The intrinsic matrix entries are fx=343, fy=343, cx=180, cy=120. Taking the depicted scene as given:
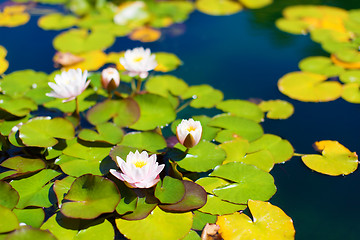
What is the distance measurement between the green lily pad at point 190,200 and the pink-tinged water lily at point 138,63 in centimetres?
77

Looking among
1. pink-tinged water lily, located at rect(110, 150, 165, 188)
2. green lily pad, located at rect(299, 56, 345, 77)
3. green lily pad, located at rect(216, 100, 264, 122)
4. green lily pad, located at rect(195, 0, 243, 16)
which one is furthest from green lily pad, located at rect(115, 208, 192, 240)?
green lily pad, located at rect(195, 0, 243, 16)

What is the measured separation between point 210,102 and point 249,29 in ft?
3.63

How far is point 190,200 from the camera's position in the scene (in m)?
1.58

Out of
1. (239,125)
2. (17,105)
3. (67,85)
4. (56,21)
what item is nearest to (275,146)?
(239,125)

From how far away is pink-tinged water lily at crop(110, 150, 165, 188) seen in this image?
4.75 feet

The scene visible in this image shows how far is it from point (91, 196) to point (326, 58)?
6.67 feet

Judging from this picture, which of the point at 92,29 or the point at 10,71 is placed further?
the point at 92,29

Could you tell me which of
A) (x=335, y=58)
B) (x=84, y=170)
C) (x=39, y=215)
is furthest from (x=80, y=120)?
(x=335, y=58)

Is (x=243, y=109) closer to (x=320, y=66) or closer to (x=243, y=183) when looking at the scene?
(x=243, y=183)

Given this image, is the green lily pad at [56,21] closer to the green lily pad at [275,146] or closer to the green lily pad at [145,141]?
the green lily pad at [145,141]

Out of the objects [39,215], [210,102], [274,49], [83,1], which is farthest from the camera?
[83,1]

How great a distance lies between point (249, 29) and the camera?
3.01m

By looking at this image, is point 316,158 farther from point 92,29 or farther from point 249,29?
point 92,29

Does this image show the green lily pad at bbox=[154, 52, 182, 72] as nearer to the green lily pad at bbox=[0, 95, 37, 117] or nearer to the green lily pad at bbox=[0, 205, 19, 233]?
the green lily pad at bbox=[0, 95, 37, 117]
